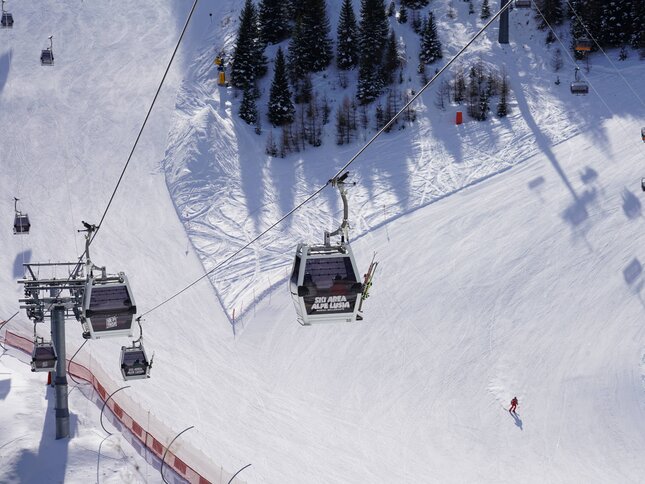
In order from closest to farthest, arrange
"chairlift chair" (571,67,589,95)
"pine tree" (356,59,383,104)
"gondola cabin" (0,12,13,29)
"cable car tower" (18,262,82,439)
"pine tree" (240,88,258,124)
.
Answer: "cable car tower" (18,262,82,439)
"chairlift chair" (571,67,589,95)
"pine tree" (356,59,383,104)
"pine tree" (240,88,258,124)
"gondola cabin" (0,12,13,29)

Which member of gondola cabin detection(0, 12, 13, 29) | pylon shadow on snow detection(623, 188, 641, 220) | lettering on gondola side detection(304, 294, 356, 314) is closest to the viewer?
lettering on gondola side detection(304, 294, 356, 314)

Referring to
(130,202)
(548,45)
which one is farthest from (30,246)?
(548,45)

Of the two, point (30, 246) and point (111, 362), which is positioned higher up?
point (30, 246)

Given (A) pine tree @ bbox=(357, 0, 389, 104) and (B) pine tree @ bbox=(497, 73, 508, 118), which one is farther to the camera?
(A) pine tree @ bbox=(357, 0, 389, 104)

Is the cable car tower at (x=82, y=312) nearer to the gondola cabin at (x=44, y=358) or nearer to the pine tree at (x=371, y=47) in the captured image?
the gondola cabin at (x=44, y=358)

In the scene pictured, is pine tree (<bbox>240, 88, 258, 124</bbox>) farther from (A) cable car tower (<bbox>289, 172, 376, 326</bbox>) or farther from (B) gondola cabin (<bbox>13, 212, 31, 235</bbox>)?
(A) cable car tower (<bbox>289, 172, 376, 326</bbox>)

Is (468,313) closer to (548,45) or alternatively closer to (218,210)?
(218,210)

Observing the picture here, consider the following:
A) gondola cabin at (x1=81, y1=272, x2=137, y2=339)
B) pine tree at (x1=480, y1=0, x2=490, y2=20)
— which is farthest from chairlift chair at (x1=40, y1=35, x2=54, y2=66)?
gondola cabin at (x1=81, y1=272, x2=137, y2=339)

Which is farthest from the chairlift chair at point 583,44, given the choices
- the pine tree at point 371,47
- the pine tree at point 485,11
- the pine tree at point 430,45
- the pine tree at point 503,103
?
the pine tree at point 371,47
